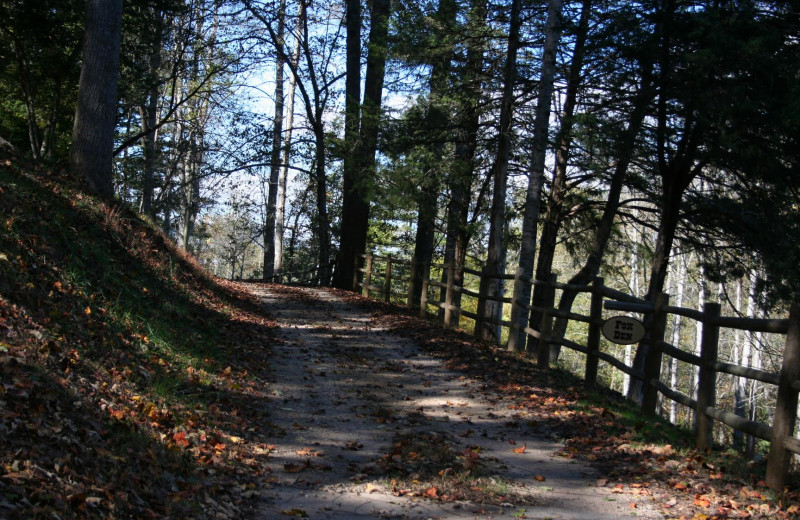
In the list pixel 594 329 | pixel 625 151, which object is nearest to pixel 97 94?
pixel 594 329

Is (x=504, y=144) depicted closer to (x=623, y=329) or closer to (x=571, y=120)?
(x=571, y=120)

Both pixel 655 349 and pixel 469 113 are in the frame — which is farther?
pixel 469 113

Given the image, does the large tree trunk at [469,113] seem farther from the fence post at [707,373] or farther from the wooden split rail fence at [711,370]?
the fence post at [707,373]

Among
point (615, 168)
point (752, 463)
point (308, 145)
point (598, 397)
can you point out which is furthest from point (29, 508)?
point (308, 145)

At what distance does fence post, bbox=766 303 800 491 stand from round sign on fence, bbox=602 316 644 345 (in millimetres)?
1979

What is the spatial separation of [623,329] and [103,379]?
→ 5.22 meters

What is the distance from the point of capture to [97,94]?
36.4ft

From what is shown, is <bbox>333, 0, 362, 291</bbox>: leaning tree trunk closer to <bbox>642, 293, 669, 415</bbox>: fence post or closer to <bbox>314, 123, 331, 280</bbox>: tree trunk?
<bbox>314, 123, 331, 280</bbox>: tree trunk

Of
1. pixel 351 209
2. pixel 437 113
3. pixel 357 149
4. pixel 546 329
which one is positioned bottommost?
pixel 546 329

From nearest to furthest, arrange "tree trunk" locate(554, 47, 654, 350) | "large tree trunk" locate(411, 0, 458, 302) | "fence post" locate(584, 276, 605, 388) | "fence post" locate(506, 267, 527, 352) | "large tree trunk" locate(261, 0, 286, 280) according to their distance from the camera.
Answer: "fence post" locate(584, 276, 605, 388)
"fence post" locate(506, 267, 527, 352)
"tree trunk" locate(554, 47, 654, 350)
"large tree trunk" locate(411, 0, 458, 302)
"large tree trunk" locate(261, 0, 286, 280)

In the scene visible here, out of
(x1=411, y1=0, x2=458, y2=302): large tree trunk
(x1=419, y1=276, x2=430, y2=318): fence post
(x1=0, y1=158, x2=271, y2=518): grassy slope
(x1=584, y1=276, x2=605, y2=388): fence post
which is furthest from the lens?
(x1=419, y1=276, x2=430, y2=318): fence post

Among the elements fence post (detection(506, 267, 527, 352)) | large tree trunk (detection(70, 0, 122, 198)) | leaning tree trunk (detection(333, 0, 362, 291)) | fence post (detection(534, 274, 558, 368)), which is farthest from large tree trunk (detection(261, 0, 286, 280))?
A: fence post (detection(534, 274, 558, 368))

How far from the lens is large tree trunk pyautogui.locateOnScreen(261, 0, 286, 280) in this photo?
23.3 meters

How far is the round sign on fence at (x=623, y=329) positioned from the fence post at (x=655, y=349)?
0.15 meters
